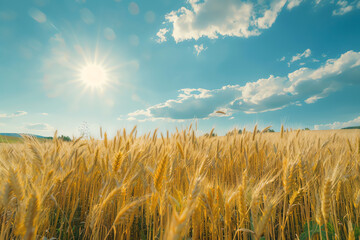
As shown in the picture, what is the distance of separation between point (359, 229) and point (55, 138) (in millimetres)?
2769

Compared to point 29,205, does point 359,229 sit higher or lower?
lower

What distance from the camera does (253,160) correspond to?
2.43 m

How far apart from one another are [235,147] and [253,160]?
12.6 inches

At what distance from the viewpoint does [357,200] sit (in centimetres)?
126

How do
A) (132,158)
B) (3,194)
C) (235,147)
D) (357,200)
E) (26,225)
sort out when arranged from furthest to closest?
(235,147) → (132,158) → (357,200) → (3,194) → (26,225)


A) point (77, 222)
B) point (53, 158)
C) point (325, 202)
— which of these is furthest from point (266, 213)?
point (77, 222)

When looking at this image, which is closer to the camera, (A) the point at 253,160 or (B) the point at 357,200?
(B) the point at 357,200

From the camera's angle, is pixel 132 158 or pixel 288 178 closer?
pixel 288 178

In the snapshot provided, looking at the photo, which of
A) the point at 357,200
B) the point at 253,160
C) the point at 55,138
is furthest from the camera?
the point at 253,160

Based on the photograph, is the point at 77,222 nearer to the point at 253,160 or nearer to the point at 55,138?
the point at 55,138

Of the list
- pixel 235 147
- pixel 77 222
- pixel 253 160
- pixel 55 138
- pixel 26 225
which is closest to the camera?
pixel 26 225

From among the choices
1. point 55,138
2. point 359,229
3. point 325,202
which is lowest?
point 359,229

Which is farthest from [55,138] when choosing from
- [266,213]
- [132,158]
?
[266,213]

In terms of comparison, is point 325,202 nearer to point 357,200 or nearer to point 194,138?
point 357,200
